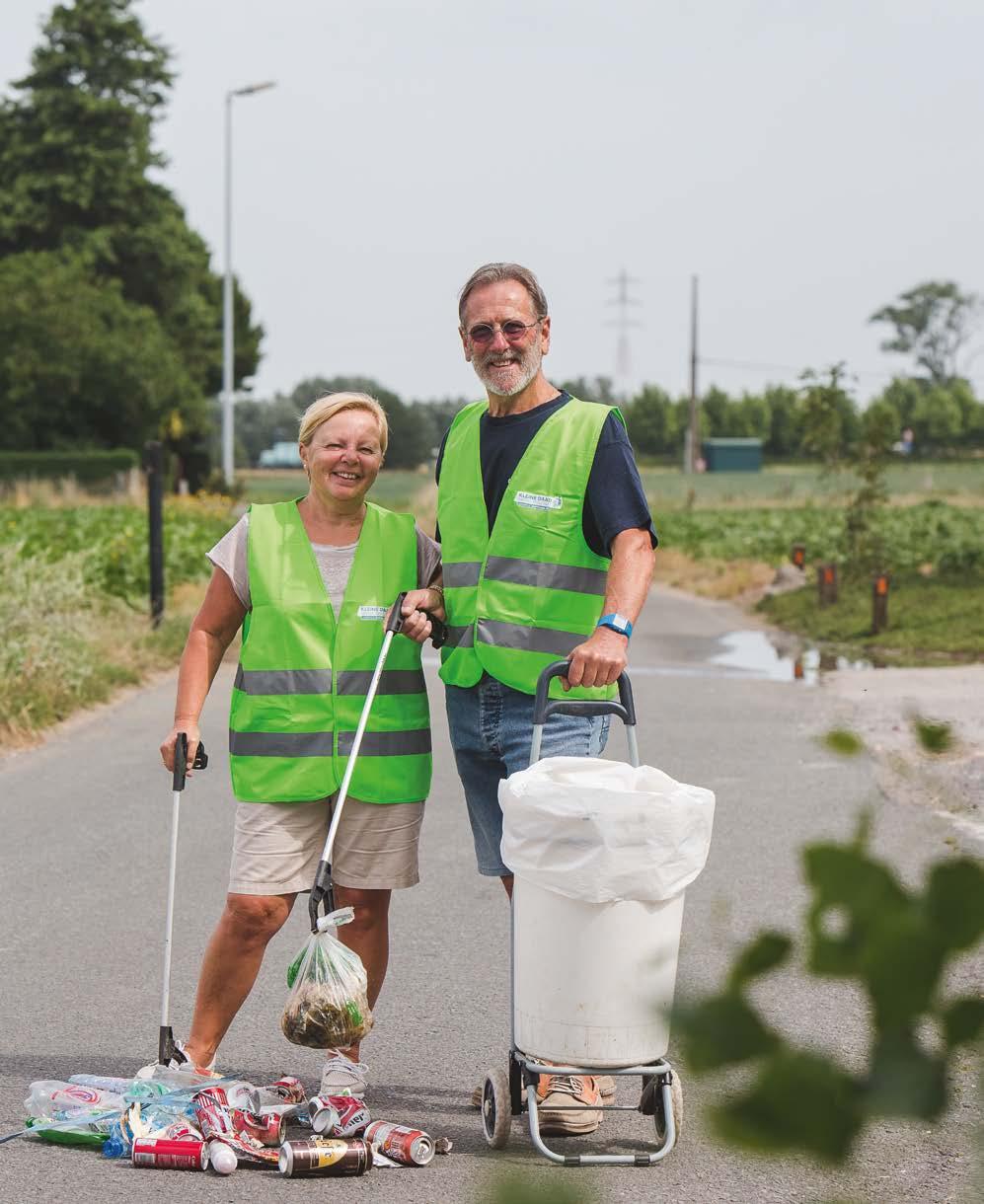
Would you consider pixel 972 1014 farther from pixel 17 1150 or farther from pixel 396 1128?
pixel 17 1150

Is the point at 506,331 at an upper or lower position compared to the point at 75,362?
lower

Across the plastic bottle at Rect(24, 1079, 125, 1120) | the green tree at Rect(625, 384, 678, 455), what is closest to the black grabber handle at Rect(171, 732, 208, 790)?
the plastic bottle at Rect(24, 1079, 125, 1120)

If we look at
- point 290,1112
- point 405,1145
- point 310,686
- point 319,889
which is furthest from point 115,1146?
point 310,686

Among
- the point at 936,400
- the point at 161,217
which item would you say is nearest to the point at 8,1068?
the point at 161,217

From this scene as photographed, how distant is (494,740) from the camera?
14.6ft

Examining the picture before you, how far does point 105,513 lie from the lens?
26.5 metres

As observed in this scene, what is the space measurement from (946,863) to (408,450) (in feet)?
405

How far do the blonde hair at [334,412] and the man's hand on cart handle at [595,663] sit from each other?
0.81 m

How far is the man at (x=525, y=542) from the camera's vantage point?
4328 mm

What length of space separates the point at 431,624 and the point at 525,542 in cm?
33

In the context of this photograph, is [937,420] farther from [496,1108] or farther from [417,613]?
[496,1108]

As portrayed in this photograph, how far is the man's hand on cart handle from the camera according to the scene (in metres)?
4.08

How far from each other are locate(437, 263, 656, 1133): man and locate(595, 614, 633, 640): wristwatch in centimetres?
3

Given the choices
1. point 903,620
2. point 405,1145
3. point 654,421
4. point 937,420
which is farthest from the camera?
point 654,421
